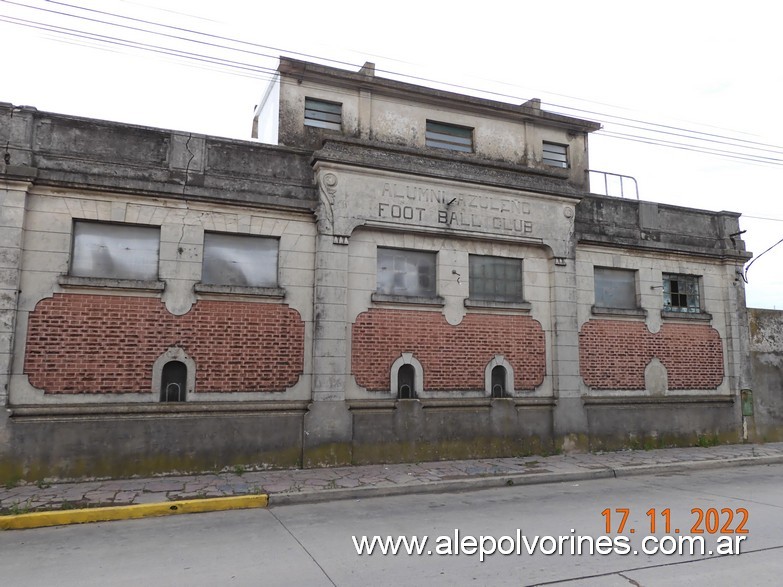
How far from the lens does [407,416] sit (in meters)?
10.8

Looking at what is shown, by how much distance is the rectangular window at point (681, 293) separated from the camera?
13.9m

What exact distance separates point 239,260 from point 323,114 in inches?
204

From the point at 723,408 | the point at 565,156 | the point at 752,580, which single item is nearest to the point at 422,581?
the point at 752,580

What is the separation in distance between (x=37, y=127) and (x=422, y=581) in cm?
912

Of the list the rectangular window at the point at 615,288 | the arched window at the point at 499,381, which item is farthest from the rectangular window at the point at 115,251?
the rectangular window at the point at 615,288

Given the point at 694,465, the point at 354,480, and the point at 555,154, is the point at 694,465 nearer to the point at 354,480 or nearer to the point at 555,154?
the point at 354,480

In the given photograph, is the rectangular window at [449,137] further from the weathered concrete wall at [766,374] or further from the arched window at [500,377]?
the weathered concrete wall at [766,374]

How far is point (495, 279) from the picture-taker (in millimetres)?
12078

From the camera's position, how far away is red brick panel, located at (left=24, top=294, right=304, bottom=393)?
8945mm

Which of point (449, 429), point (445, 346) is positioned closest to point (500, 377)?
point (445, 346)

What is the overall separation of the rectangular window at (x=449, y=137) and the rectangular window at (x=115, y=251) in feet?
25.0

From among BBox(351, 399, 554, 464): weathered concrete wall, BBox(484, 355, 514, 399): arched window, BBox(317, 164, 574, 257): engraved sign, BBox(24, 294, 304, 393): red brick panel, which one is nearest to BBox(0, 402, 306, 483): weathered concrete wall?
BBox(24, 294, 304, 393): red brick panel

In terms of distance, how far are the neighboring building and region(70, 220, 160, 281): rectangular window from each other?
0.03 metres

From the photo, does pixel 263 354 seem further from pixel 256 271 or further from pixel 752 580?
pixel 752 580
